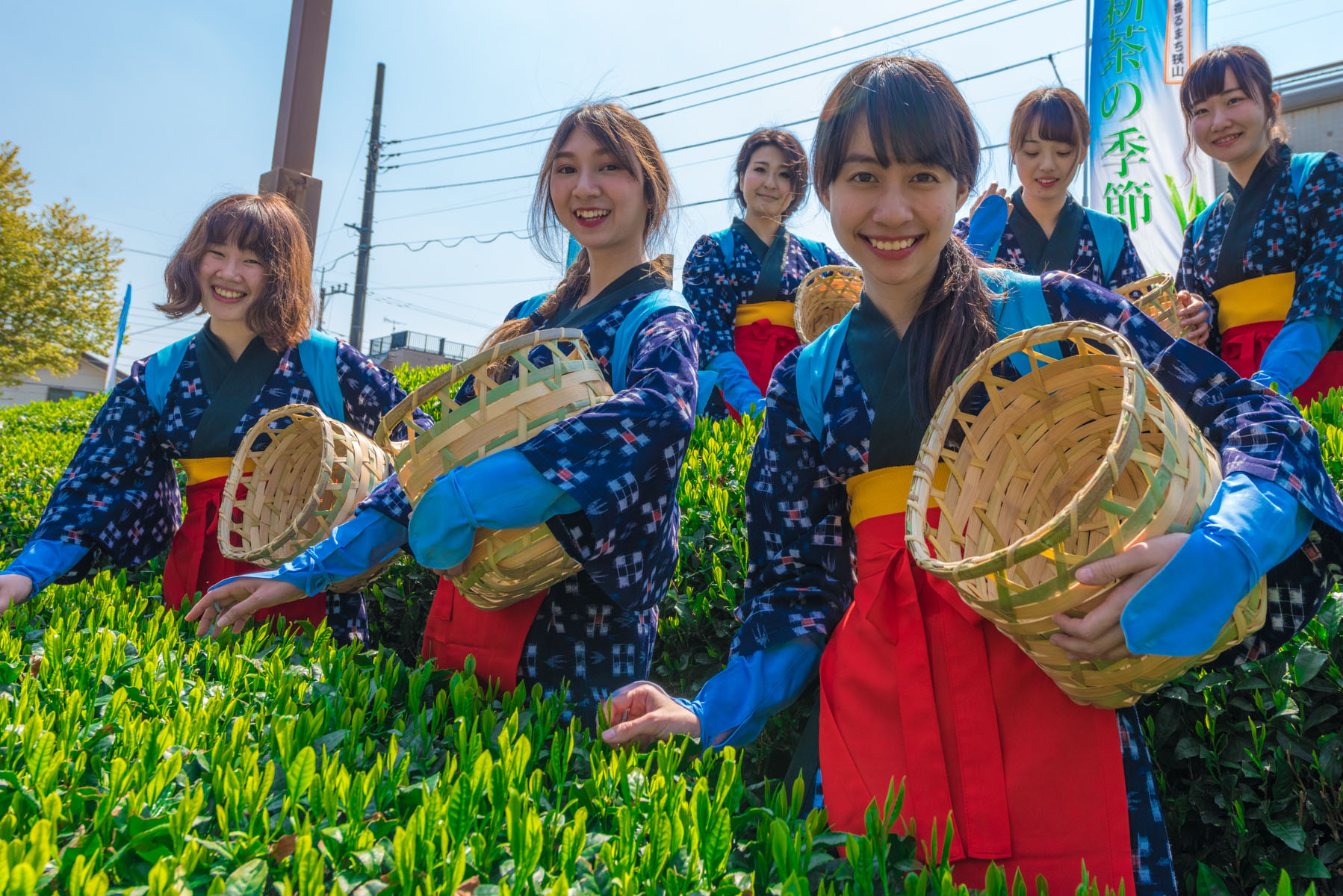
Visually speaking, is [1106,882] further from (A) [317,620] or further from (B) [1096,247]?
(B) [1096,247]

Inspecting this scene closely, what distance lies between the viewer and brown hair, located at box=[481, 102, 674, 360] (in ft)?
6.81

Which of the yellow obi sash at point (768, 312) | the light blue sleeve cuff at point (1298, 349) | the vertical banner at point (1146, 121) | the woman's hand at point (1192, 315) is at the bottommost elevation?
the light blue sleeve cuff at point (1298, 349)

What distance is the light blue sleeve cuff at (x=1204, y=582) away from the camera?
1.01m

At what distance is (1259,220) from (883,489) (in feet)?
8.37

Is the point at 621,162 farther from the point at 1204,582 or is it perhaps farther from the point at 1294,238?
the point at 1294,238

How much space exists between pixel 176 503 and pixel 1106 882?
2.79 metres

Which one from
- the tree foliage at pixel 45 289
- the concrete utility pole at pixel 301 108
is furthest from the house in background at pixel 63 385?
the concrete utility pole at pixel 301 108

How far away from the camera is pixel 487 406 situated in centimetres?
154

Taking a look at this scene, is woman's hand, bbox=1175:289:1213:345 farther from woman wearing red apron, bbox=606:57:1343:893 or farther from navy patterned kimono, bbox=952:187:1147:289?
woman wearing red apron, bbox=606:57:1343:893

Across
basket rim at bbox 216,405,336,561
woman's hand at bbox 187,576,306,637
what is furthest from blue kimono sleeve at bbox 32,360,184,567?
woman's hand at bbox 187,576,306,637

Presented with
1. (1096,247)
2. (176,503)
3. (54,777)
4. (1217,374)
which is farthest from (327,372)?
(1096,247)

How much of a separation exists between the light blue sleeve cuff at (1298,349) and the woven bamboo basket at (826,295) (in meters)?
1.42

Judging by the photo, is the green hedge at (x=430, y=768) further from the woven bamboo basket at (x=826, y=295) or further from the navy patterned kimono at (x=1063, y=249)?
the woven bamboo basket at (x=826, y=295)

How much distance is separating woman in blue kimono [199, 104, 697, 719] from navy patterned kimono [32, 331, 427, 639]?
68 cm
